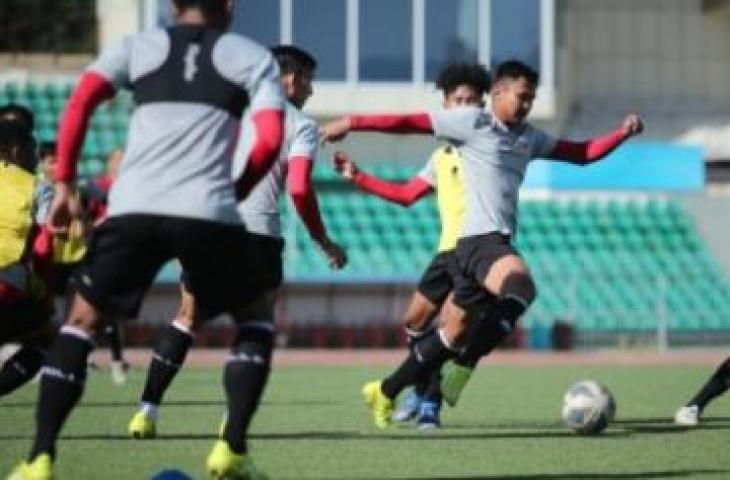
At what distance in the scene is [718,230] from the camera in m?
31.6

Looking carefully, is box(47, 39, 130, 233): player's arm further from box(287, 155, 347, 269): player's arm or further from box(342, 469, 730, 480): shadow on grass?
box(287, 155, 347, 269): player's arm

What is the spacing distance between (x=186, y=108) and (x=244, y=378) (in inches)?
42.6

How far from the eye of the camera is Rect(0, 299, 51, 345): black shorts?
9242 mm

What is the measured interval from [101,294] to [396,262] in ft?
71.6

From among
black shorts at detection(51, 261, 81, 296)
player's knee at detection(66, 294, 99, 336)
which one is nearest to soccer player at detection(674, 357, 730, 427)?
player's knee at detection(66, 294, 99, 336)

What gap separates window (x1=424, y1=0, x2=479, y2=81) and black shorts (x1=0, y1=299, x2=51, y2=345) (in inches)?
909

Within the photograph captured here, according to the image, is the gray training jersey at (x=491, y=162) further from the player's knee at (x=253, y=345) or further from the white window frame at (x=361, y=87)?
the white window frame at (x=361, y=87)

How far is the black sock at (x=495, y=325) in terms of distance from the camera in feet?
31.9

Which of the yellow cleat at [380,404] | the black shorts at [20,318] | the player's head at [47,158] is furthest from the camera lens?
the player's head at [47,158]

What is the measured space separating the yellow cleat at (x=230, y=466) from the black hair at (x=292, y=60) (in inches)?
120

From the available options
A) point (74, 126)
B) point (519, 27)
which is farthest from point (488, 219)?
point (519, 27)

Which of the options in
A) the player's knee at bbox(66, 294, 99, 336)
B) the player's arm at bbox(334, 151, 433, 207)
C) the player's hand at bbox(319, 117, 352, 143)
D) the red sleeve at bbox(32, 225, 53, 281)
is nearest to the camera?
the player's knee at bbox(66, 294, 99, 336)

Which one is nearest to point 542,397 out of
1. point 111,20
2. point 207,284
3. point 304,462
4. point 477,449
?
point 477,449

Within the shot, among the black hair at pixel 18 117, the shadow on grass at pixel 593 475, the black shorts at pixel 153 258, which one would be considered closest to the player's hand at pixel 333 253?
the black hair at pixel 18 117
